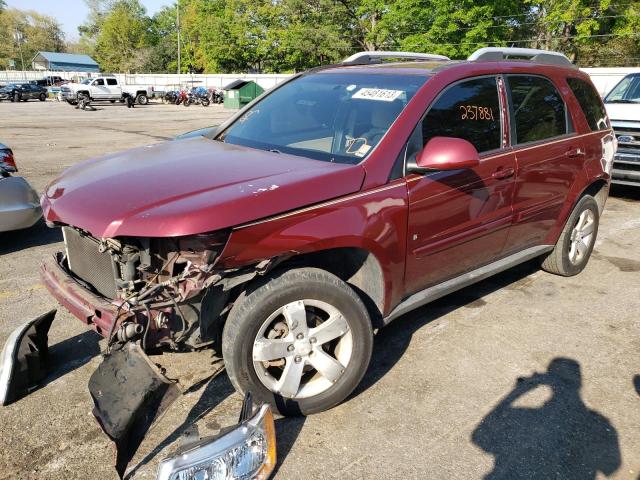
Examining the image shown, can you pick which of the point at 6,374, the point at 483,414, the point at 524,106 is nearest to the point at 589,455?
the point at 483,414

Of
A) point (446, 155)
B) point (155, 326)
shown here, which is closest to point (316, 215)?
point (446, 155)

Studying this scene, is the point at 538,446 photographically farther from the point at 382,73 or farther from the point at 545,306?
the point at 382,73

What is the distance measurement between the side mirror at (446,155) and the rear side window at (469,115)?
22 centimetres

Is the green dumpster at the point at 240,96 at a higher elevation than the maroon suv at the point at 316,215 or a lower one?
lower

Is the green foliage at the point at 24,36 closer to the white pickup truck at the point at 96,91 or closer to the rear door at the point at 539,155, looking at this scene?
the white pickup truck at the point at 96,91

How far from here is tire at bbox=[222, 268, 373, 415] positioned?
2537 millimetres

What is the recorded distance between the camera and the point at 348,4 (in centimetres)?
4991

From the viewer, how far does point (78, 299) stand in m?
2.79

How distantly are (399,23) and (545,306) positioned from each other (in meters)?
43.9

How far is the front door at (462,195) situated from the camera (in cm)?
313

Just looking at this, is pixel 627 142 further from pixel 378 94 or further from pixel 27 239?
pixel 27 239

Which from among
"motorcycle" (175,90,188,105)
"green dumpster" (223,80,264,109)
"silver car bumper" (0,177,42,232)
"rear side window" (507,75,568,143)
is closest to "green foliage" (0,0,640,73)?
"green dumpster" (223,80,264,109)

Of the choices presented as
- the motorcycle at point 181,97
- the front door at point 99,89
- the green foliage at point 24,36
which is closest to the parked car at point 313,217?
the front door at point 99,89

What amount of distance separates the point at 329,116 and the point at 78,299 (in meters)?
1.94
